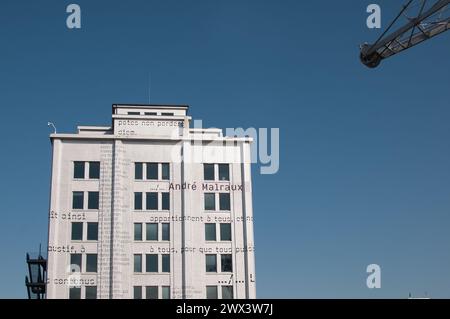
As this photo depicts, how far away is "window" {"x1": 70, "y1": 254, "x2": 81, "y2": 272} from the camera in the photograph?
67375 millimetres

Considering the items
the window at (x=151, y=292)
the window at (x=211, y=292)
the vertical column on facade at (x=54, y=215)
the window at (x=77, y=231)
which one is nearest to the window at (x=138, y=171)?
the window at (x=77, y=231)

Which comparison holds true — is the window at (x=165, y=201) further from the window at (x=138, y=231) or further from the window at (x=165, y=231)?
the window at (x=138, y=231)

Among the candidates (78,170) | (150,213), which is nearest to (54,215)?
(78,170)

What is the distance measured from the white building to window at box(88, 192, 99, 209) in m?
0.12

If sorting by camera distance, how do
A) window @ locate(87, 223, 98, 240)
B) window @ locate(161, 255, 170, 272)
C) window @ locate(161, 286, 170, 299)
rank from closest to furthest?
window @ locate(161, 286, 170, 299) < window @ locate(161, 255, 170, 272) < window @ locate(87, 223, 98, 240)

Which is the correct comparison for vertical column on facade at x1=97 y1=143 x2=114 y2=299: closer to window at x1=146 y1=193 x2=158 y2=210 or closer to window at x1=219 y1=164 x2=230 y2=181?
window at x1=146 y1=193 x2=158 y2=210

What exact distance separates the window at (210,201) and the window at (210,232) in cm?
221

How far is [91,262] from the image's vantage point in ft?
224

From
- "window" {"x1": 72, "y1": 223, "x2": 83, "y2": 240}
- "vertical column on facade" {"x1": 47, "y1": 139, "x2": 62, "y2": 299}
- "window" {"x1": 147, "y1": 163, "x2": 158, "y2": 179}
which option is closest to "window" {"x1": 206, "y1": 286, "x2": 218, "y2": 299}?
"window" {"x1": 147, "y1": 163, "x2": 158, "y2": 179}

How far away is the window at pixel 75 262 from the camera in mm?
67375

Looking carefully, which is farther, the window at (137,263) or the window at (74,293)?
the window at (137,263)

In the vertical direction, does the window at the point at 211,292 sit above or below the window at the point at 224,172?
below
